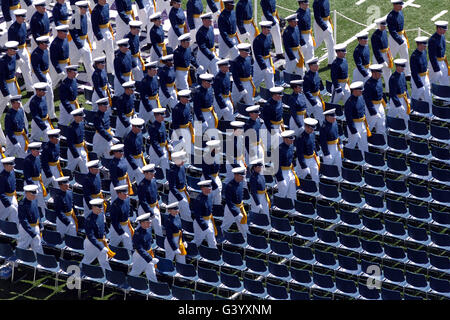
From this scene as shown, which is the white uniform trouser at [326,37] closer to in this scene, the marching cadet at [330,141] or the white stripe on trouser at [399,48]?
the white stripe on trouser at [399,48]

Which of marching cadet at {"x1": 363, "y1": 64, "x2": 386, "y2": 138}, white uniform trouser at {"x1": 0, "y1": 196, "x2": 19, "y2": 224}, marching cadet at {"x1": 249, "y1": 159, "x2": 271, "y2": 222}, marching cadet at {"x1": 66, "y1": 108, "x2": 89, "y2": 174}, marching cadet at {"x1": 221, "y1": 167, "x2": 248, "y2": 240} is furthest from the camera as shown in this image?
marching cadet at {"x1": 363, "y1": 64, "x2": 386, "y2": 138}

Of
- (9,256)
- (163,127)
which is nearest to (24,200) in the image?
(9,256)

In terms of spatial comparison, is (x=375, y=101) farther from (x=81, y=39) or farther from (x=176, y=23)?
(x=81, y=39)

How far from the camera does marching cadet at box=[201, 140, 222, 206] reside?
34.4 m

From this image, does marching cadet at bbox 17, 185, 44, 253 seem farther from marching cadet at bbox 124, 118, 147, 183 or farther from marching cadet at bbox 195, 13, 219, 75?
marching cadet at bbox 195, 13, 219, 75

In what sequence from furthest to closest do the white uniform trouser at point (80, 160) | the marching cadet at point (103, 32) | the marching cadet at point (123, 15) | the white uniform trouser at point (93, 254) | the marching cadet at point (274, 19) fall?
the marching cadet at point (123, 15)
the marching cadet at point (274, 19)
the marching cadet at point (103, 32)
the white uniform trouser at point (80, 160)
the white uniform trouser at point (93, 254)

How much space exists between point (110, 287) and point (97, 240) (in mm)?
1308

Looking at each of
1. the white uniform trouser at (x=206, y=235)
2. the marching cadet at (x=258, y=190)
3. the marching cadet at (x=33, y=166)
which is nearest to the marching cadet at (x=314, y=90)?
the marching cadet at (x=258, y=190)

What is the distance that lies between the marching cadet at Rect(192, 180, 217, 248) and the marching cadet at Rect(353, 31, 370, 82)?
7.08 m

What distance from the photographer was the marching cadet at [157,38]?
39094 millimetres

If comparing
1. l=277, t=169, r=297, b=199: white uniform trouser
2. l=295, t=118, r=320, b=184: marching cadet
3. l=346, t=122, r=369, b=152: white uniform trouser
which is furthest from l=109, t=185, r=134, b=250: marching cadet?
l=346, t=122, r=369, b=152: white uniform trouser

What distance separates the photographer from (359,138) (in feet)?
119

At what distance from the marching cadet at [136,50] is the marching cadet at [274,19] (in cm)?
369

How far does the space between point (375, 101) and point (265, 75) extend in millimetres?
3623
